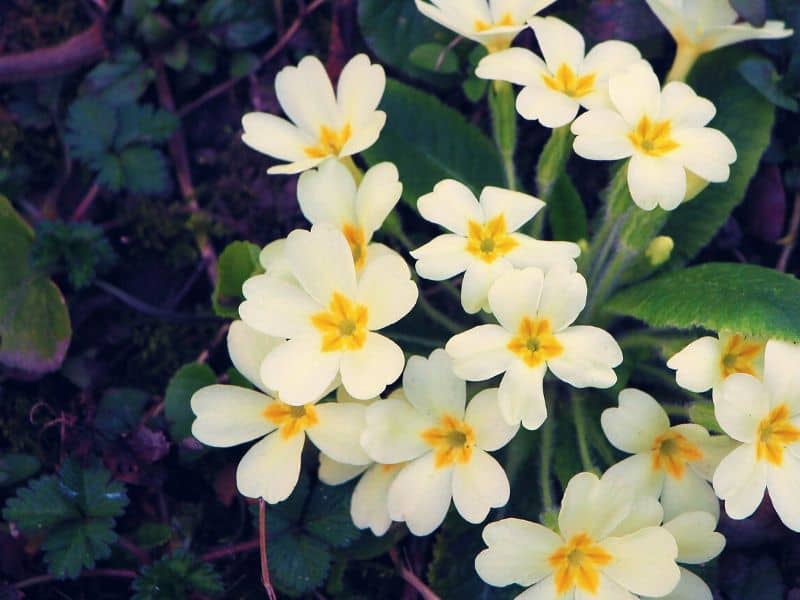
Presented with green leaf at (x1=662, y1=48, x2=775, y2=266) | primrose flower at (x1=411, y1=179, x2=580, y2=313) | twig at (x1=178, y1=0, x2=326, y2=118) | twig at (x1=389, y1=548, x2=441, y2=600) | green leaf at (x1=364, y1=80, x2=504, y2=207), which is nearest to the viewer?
primrose flower at (x1=411, y1=179, x2=580, y2=313)

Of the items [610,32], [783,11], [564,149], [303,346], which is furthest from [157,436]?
[783,11]

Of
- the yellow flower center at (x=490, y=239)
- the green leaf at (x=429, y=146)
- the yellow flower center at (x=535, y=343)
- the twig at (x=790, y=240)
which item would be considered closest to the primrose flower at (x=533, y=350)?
the yellow flower center at (x=535, y=343)

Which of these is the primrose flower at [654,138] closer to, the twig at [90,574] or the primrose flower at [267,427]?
the primrose flower at [267,427]

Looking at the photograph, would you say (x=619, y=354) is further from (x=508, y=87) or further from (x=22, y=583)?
(x=22, y=583)

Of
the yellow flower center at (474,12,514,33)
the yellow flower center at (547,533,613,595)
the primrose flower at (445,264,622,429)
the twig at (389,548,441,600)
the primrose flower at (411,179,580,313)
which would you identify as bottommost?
the twig at (389,548,441,600)

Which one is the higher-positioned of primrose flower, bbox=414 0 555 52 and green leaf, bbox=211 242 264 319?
primrose flower, bbox=414 0 555 52

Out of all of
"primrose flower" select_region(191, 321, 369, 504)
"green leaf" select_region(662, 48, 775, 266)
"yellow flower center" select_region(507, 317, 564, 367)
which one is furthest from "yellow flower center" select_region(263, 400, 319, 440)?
"green leaf" select_region(662, 48, 775, 266)

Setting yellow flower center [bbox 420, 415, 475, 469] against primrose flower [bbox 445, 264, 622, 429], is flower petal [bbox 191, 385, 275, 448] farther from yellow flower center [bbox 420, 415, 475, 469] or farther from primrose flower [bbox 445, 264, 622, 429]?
primrose flower [bbox 445, 264, 622, 429]
